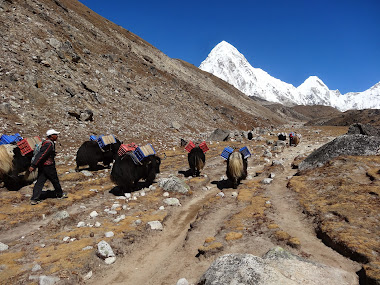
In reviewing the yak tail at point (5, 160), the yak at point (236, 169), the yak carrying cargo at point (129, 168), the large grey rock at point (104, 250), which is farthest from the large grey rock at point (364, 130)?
the yak tail at point (5, 160)

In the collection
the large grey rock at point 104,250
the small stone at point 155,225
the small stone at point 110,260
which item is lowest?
the small stone at point 110,260

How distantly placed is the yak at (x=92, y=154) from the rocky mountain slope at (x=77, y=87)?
5.92 m

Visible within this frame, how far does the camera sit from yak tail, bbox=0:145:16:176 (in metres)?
8.51

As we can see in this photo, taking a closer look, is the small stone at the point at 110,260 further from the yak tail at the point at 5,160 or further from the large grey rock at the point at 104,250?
the yak tail at the point at 5,160

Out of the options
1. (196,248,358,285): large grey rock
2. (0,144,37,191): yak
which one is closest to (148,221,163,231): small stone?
(196,248,358,285): large grey rock

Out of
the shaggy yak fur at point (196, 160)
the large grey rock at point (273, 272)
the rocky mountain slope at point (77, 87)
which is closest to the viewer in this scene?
the large grey rock at point (273, 272)

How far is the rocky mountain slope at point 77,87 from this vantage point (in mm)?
18219

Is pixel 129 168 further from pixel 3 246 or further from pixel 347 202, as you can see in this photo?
pixel 347 202

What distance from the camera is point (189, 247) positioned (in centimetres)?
549

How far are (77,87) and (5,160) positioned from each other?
56.7 ft

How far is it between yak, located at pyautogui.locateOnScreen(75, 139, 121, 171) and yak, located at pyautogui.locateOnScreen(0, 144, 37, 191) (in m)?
2.49

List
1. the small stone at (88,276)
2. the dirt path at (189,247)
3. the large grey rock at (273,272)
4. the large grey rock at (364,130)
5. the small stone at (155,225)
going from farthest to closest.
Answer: the large grey rock at (364,130) → the small stone at (155,225) → the dirt path at (189,247) → the small stone at (88,276) → the large grey rock at (273,272)

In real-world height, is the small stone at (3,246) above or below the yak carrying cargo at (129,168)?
below

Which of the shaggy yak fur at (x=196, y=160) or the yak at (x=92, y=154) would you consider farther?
the shaggy yak fur at (x=196, y=160)
